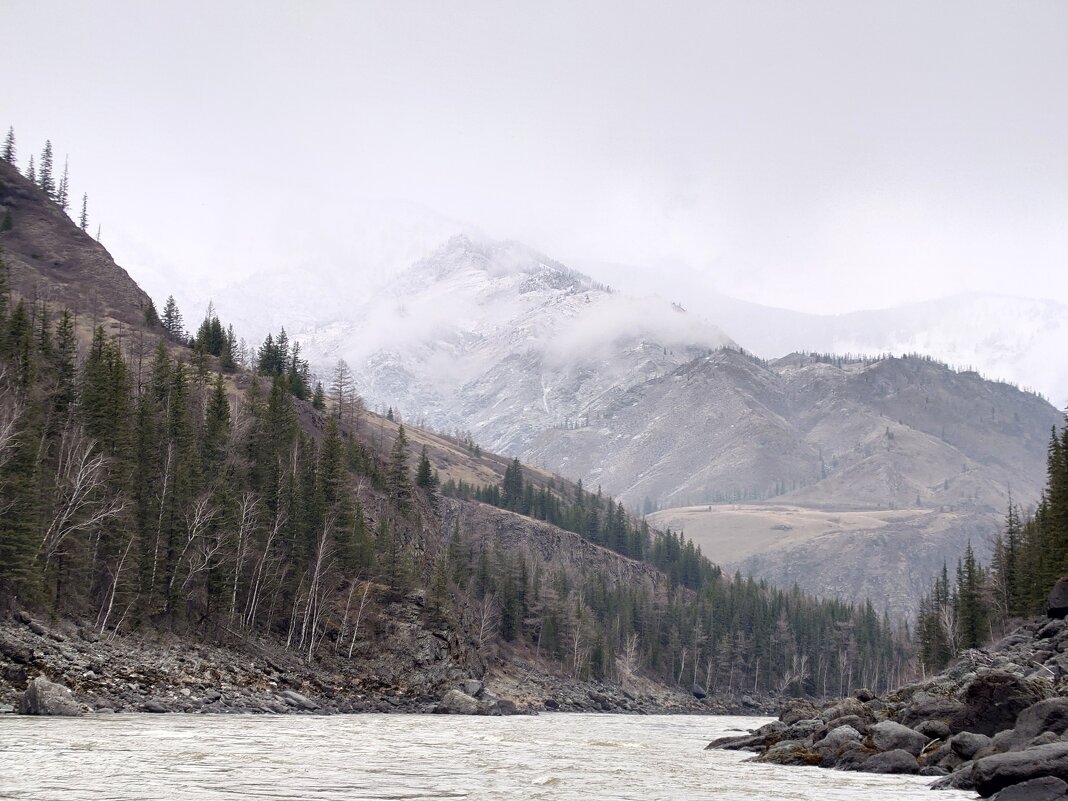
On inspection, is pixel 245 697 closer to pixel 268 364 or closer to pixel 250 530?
pixel 250 530

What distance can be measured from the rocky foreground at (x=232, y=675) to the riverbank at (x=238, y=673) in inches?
4.2

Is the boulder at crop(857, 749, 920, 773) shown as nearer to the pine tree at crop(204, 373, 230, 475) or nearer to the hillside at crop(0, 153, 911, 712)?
the hillside at crop(0, 153, 911, 712)

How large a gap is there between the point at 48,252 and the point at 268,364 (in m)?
46.6

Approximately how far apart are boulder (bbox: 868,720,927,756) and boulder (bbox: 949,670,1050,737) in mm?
2186

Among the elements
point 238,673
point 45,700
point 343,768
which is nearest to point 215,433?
point 238,673

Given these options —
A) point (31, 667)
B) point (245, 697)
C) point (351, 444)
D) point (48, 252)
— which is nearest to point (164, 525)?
point (245, 697)

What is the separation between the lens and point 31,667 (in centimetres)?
5469

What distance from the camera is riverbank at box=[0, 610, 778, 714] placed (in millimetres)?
56375

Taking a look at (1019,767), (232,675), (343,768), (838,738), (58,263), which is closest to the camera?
(1019,767)

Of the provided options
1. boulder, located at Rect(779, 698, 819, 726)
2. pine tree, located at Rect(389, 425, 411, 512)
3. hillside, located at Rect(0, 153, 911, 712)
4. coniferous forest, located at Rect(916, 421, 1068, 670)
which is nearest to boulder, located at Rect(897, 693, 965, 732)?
boulder, located at Rect(779, 698, 819, 726)

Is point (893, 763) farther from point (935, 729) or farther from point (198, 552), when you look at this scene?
point (198, 552)

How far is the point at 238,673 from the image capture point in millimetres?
74688

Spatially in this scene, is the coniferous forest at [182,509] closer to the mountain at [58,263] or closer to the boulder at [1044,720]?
the mountain at [58,263]

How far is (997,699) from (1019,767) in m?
14.2
